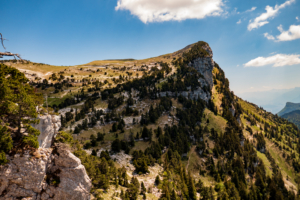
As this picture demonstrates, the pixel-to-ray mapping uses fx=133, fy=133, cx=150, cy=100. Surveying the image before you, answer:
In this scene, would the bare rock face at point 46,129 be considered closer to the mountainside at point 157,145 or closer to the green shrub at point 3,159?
the mountainside at point 157,145

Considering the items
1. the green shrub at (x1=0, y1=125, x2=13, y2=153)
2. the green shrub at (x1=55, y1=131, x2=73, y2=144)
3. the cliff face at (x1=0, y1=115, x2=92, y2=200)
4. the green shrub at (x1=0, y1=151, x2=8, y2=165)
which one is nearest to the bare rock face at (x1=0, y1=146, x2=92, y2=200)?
the cliff face at (x1=0, y1=115, x2=92, y2=200)

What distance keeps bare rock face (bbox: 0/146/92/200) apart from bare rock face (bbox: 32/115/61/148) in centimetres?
199

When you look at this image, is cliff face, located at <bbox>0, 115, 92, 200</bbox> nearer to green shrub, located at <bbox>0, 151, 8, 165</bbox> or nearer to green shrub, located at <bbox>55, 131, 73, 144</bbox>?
green shrub, located at <bbox>55, 131, 73, 144</bbox>

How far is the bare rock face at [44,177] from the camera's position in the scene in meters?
19.5

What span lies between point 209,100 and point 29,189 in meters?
181

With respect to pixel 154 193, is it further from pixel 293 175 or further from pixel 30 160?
pixel 293 175

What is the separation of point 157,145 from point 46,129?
70.7 meters

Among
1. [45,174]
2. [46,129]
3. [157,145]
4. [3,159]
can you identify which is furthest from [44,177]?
[157,145]

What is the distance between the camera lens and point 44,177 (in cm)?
2370

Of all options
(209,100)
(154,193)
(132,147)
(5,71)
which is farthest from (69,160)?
(209,100)

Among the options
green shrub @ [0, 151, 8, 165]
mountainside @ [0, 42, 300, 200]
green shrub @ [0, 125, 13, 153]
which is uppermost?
green shrub @ [0, 125, 13, 153]

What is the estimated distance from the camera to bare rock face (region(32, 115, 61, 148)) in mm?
26047

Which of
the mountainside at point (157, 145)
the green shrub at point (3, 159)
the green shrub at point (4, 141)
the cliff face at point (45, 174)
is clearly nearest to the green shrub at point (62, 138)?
the mountainside at point (157, 145)

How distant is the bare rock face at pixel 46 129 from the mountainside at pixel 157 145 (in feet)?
0.63
